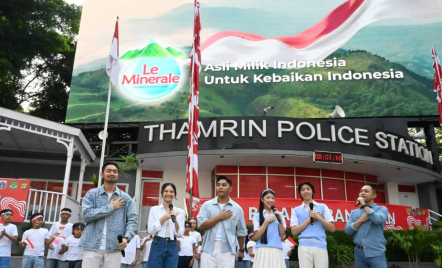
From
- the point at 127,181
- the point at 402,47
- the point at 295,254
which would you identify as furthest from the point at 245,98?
the point at 295,254

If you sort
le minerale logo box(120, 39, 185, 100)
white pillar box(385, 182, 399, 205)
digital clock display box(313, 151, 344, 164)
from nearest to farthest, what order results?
1. digital clock display box(313, 151, 344, 164)
2. white pillar box(385, 182, 399, 205)
3. le minerale logo box(120, 39, 185, 100)

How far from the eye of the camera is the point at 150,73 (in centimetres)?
2508

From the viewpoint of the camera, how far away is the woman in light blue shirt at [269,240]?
489 cm

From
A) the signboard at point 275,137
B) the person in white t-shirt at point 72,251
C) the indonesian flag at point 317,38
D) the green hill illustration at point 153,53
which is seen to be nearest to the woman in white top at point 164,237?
the person in white t-shirt at point 72,251

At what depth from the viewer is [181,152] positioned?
16328 millimetres

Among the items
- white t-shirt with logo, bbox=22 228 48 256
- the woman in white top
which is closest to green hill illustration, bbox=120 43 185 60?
white t-shirt with logo, bbox=22 228 48 256

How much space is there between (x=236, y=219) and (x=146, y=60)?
72.1 ft

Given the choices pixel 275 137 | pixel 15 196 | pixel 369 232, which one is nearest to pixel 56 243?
pixel 15 196

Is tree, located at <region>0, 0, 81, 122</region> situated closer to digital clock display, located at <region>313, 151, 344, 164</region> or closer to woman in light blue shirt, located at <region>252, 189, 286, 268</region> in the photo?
digital clock display, located at <region>313, 151, 344, 164</region>

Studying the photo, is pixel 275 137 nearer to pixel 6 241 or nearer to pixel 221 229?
pixel 6 241

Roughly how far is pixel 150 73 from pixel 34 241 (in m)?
18.0

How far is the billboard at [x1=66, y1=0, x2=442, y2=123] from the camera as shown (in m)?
23.8

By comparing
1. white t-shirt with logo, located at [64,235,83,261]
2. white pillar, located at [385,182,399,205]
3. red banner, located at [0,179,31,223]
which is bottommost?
white t-shirt with logo, located at [64,235,83,261]

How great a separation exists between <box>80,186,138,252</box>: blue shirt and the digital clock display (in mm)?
12171
